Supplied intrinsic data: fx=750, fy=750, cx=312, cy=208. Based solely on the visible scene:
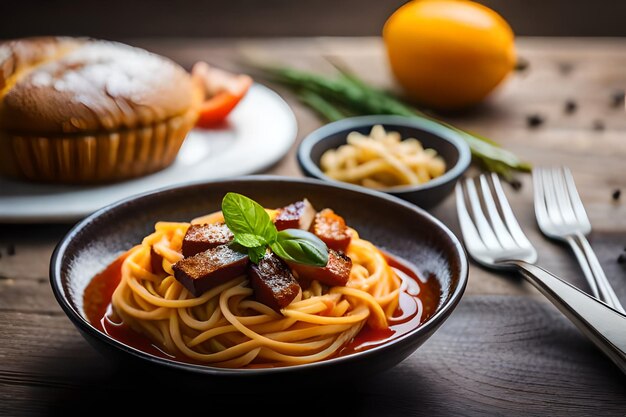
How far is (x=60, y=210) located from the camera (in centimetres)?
284

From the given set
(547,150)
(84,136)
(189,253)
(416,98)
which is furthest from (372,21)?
(189,253)

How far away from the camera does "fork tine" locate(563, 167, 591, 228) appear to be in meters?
2.89

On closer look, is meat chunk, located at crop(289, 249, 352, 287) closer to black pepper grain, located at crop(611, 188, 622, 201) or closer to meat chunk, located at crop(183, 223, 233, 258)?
meat chunk, located at crop(183, 223, 233, 258)

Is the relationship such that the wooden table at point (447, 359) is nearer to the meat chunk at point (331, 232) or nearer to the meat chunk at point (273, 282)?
the meat chunk at point (273, 282)

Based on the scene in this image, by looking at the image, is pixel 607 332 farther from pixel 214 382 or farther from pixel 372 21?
pixel 372 21

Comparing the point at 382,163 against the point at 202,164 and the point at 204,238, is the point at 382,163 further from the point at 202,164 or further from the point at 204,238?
the point at 204,238

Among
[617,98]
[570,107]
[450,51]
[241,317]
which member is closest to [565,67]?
[617,98]

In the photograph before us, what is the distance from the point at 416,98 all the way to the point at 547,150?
0.92m

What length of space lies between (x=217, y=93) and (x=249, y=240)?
223 cm

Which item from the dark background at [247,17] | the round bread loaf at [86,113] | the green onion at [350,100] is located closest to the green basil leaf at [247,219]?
the round bread loaf at [86,113]

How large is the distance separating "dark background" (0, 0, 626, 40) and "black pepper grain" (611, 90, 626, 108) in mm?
3917

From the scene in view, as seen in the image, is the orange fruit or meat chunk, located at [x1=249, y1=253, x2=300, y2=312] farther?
the orange fruit

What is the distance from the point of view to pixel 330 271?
2016 millimetres

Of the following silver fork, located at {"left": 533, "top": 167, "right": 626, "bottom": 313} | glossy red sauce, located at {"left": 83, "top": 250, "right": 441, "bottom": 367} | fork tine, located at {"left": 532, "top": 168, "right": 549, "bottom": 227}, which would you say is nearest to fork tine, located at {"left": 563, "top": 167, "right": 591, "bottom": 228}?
silver fork, located at {"left": 533, "top": 167, "right": 626, "bottom": 313}
